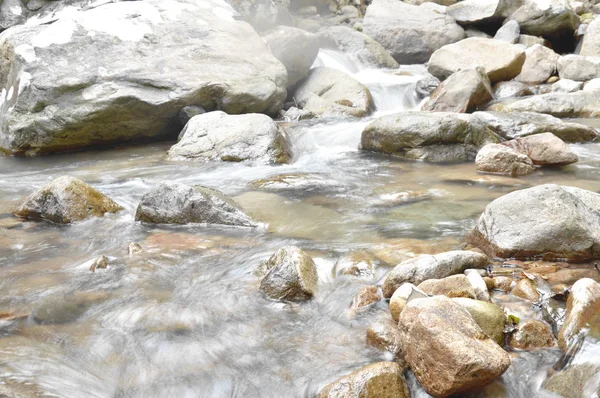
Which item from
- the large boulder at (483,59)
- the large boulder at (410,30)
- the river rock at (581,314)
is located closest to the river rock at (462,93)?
the large boulder at (483,59)

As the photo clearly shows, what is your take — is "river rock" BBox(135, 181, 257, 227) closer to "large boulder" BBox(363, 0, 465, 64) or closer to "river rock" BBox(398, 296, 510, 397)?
"river rock" BBox(398, 296, 510, 397)

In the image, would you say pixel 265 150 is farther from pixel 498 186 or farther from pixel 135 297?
pixel 135 297

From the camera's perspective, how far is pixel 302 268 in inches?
138

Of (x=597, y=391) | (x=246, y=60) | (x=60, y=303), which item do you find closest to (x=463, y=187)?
(x=597, y=391)

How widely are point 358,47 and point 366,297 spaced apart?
45.6ft

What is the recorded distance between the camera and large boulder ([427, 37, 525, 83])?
1201cm

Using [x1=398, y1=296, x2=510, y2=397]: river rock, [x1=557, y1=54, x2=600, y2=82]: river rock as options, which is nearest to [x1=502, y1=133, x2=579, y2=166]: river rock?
[x1=398, y1=296, x2=510, y2=397]: river rock

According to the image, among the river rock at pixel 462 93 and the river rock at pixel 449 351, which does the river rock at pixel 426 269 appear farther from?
the river rock at pixel 462 93

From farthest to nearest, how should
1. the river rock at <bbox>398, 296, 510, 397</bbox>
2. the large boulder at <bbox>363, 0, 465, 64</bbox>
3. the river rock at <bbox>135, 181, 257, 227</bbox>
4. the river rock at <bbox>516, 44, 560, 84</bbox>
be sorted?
1. the large boulder at <bbox>363, 0, 465, 64</bbox>
2. the river rock at <bbox>516, 44, 560, 84</bbox>
3. the river rock at <bbox>135, 181, 257, 227</bbox>
4. the river rock at <bbox>398, 296, 510, 397</bbox>

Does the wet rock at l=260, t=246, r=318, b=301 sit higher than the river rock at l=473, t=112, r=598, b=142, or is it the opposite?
the river rock at l=473, t=112, r=598, b=142

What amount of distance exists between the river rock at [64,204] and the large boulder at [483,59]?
9745mm

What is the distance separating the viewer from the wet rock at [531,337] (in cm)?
266

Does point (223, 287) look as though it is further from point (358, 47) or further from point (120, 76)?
point (358, 47)

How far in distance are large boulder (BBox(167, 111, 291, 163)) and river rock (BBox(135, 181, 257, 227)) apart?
8.72ft
